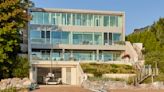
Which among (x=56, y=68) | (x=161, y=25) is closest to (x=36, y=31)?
(x=56, y=68)

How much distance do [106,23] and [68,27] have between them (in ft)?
16.8

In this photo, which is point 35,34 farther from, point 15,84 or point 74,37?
point 15,84

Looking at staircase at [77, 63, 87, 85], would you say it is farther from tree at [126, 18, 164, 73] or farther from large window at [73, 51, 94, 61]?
tree at [126, 18, 164, 73]

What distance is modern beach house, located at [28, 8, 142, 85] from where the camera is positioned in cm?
5762

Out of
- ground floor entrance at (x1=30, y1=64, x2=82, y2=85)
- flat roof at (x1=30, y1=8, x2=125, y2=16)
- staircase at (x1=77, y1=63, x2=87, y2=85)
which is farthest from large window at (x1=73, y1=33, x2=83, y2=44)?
staircase at (x1=77, y1=63, x2=87, y2=85)

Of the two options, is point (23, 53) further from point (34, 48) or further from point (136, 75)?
point (136, 75)

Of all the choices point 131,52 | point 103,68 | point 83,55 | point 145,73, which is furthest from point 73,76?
point 131,52

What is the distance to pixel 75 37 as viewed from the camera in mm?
61344

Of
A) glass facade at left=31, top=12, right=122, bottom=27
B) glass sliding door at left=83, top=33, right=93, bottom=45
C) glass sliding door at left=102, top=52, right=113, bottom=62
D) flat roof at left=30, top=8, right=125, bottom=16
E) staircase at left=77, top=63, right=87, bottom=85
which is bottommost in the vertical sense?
staircase at left=77, top=63, right=87, bottom=85

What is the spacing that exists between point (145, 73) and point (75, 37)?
43.5 ft

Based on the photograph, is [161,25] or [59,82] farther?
[161,25]

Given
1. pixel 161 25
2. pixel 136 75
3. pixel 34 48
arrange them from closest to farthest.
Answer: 1. pixel 136 75
2. pixel 34 48
3. pixel 161 25

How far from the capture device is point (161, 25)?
71.7 meters

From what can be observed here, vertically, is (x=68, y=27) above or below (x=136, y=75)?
above
